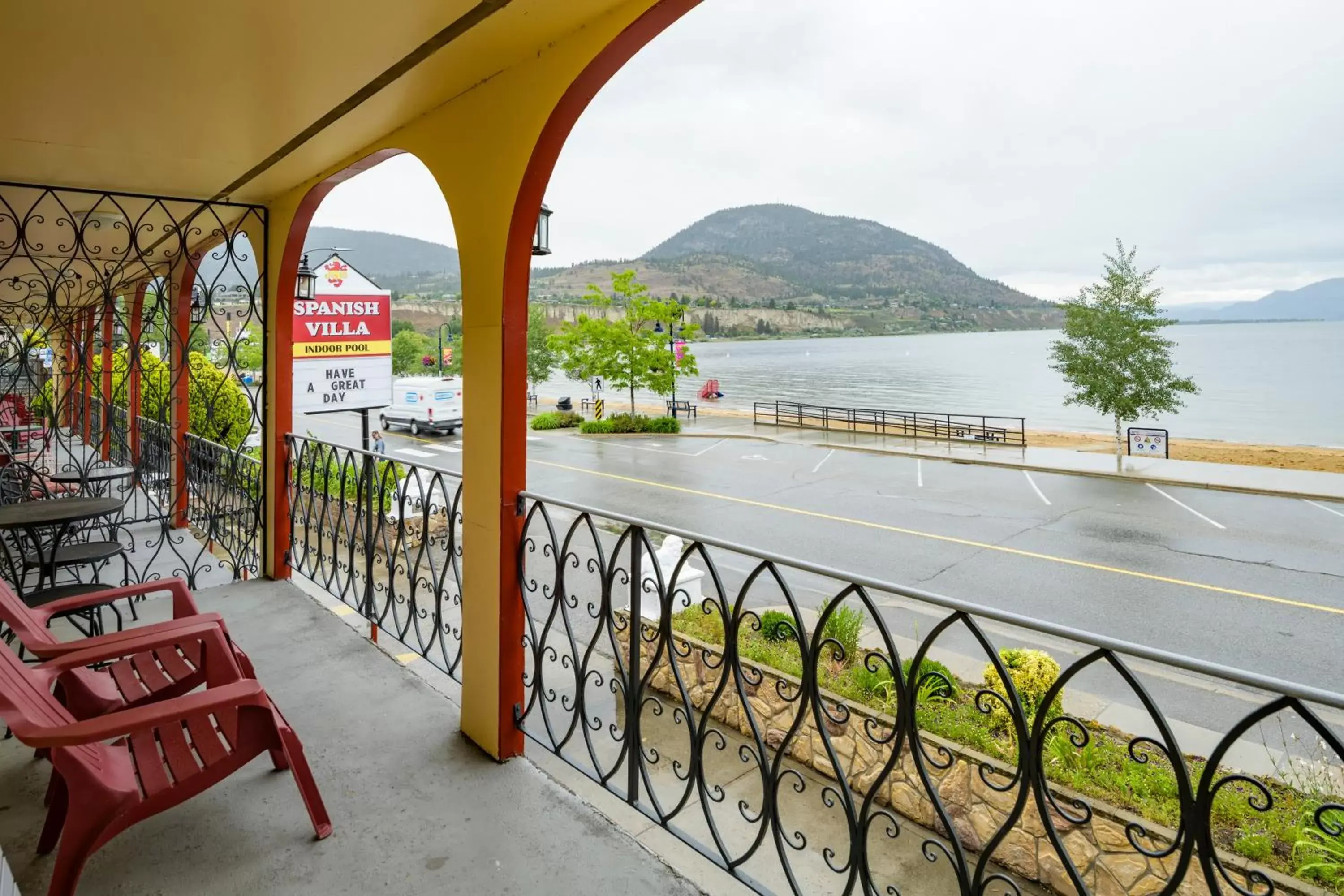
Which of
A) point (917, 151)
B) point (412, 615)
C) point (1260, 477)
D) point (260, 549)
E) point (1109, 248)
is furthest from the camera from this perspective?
point (917, 151)

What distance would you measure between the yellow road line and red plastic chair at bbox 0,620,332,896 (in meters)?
9.27

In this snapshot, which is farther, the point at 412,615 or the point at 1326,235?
the point at 1326,235

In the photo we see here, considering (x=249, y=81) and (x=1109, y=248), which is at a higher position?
(x=1109, y=248)

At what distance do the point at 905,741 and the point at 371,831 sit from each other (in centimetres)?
154

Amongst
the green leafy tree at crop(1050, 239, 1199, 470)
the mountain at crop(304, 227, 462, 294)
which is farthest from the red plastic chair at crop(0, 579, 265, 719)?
the mountain at crop(304, 227, 462, 294)

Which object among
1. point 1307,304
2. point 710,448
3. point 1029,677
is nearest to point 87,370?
point 1029,677

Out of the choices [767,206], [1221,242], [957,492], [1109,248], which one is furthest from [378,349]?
[767,206]

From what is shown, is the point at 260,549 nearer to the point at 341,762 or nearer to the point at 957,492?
the point at 341,762

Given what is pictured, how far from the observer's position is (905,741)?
1796 mm

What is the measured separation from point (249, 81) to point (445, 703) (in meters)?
Result: 2.38

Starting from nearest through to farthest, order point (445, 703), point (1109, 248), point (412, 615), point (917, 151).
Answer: point (445, 703) → point (412, 615) → point (1109, 248) → point (917, 151)

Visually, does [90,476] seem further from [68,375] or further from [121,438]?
[121,438]

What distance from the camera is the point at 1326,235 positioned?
299 ft

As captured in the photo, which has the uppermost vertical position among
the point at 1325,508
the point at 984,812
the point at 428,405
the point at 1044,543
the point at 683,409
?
the point at 428,405
